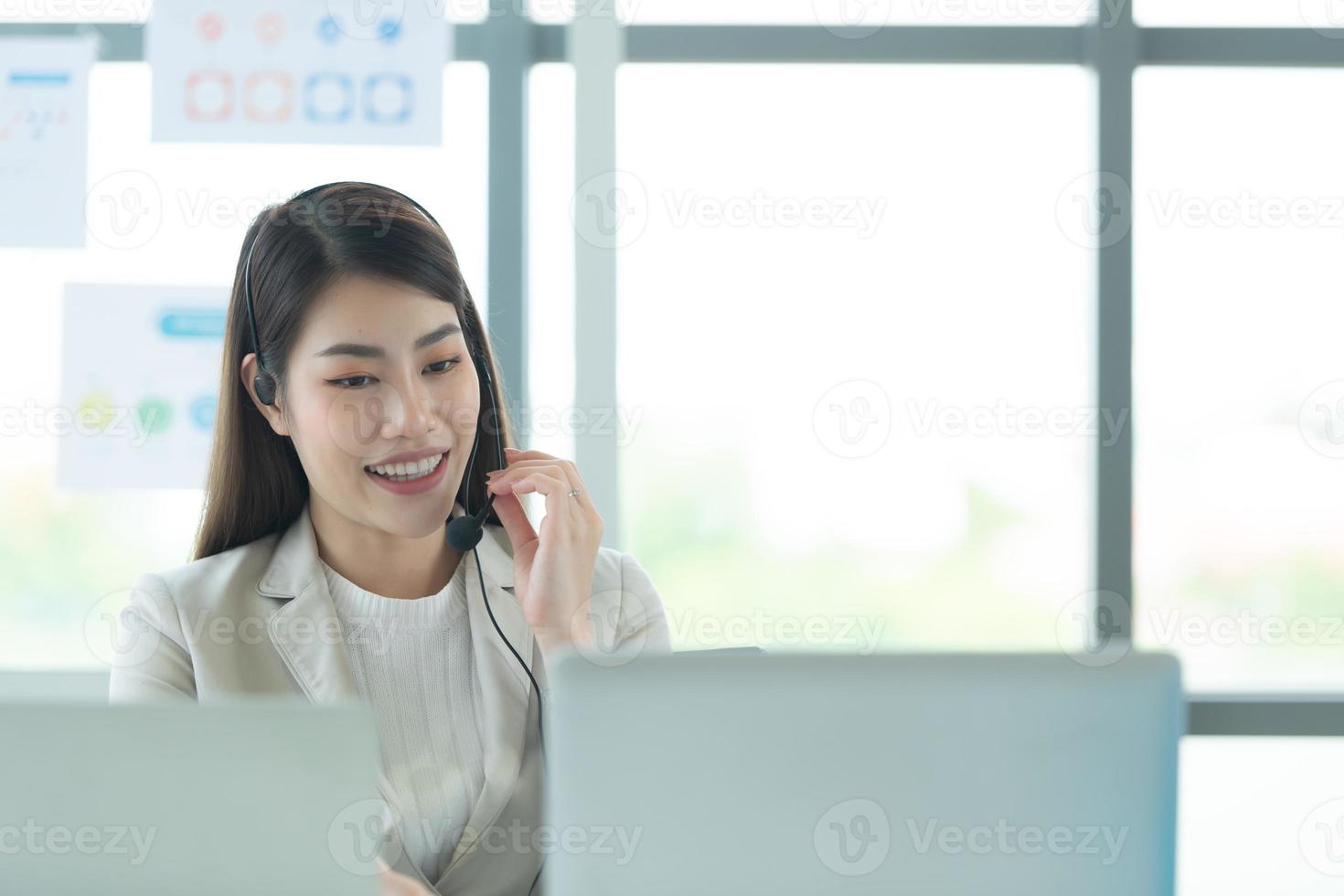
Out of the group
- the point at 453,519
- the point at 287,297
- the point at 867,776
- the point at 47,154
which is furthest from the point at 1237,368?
the point at 47,154

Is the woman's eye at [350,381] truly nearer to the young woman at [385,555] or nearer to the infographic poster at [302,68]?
Answer: the young woman at [385,555]

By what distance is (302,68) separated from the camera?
251cm

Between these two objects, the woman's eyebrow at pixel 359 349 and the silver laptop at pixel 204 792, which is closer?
the silver laptop at pixel 204 792

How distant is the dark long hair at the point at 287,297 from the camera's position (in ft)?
4.72

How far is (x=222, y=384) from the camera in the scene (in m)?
1.52

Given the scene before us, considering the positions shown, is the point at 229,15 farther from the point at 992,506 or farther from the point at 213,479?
the point at 992,506

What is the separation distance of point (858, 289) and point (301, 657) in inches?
68.0

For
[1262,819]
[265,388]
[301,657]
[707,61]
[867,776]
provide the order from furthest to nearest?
[1262,819] → [707,61] → [265,388] → [301,657] → [867,776]

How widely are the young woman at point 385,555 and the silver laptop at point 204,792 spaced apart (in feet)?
2.14

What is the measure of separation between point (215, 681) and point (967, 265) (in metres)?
2.02

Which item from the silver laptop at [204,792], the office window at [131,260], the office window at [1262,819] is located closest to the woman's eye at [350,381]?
the silver laptop at [204,792]

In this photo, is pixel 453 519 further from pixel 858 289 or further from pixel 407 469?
pixel 858 289

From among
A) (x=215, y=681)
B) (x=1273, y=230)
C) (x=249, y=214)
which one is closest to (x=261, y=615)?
(x=215, y=681)

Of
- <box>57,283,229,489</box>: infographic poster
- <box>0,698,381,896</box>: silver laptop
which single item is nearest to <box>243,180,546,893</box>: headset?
<box>0,698,381,896</box>: silver laptop
